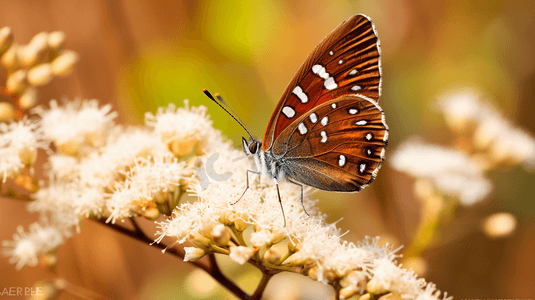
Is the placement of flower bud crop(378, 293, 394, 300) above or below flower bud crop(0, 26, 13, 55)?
below

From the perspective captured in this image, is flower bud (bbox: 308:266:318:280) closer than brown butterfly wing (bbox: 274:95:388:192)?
Yes

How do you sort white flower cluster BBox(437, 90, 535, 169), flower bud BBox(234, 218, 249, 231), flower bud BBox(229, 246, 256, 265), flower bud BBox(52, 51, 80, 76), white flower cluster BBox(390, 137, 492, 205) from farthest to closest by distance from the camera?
1. white flower cluster BBox(437, 90, 535, 169)
2. white flower cluster BBox(390, 137, 492, 205)
3. flower bud BBox(52, 51, 80, 76)
4. flower bud BBox(234, 218, 249, 231)
5. flower bud BBox(229, 246, 256, 265)

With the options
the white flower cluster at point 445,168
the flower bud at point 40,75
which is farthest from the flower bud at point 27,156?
the white flower cluster at point 445,168

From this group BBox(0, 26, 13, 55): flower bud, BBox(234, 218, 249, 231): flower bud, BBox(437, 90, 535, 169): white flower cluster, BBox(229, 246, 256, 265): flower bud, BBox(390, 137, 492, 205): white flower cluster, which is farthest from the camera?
BBox(437, 90, 535, 169): white flower cluster

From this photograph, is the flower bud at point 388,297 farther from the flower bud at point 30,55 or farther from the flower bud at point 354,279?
the flower bud at point 30,55

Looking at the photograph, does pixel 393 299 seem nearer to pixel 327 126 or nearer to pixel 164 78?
pixel 327 126

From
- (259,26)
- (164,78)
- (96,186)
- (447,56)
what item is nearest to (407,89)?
(447,56)

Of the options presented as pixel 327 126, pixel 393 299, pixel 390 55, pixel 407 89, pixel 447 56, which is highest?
pixel 447 56

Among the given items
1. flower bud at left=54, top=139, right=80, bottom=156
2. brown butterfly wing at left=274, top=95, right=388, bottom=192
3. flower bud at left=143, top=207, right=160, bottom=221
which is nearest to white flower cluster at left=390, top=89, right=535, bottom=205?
brown butterfly wing at left=274, top=95, right=388, bottom=192

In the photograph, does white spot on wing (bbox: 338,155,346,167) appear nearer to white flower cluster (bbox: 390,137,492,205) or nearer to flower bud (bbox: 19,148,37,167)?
white flower cluster (bbox: 390,137,492,205)

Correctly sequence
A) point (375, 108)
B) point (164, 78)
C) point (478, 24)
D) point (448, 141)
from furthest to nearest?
point (448, 141)
point (478, 24)
point (164, 78)
point (375, 108)
